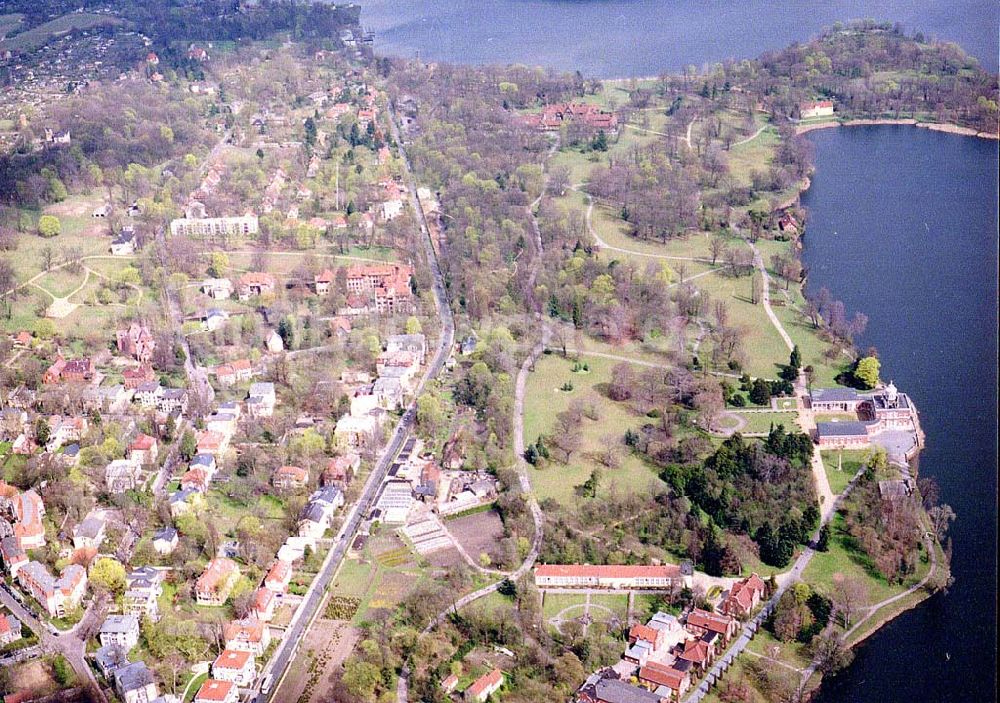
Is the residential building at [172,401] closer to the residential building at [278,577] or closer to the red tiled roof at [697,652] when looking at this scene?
the residential building at [278,577]

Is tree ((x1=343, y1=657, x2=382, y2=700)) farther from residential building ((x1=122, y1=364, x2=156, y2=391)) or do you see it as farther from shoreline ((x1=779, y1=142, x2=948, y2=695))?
residential building ((x1=122, y1=364, x2=156, y2=391))

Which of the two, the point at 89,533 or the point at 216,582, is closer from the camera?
the point at 216,582

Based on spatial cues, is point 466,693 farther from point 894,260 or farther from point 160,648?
point 894,260

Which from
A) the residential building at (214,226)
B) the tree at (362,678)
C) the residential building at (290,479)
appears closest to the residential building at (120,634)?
the tree at (362,678)

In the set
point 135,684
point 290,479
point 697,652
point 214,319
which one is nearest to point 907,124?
point 214,319

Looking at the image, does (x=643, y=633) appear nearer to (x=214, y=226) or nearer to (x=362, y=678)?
(x=362, y=678)

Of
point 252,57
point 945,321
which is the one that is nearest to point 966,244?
point 945,321
